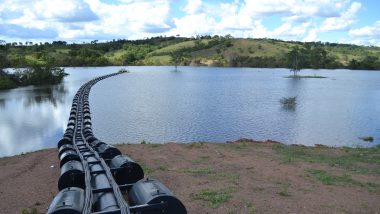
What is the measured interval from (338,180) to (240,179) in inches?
119

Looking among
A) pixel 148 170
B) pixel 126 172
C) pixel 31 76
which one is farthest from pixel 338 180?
pixel 31 76

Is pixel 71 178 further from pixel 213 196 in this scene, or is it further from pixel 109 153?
pixel 213 196

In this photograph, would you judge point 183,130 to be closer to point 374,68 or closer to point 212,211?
point 212,211

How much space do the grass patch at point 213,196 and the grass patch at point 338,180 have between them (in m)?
3.53

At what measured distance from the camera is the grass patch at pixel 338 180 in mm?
12091

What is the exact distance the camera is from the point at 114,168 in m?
10.5

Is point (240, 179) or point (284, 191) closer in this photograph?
point (284, 191)

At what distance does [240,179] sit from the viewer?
12.5 metres

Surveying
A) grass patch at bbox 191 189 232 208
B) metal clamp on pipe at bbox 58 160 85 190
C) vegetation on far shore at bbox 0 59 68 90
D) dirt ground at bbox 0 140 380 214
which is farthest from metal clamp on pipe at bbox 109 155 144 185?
vegetation on far shore at bbox 0 59 68 90

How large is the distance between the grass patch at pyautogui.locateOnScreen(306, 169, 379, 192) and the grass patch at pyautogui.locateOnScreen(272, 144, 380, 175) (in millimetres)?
1562

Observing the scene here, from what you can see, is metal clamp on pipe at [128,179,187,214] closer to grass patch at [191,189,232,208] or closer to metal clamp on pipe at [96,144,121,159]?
grass patch at [191,189,232,208]

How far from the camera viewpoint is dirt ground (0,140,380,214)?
32.8ft

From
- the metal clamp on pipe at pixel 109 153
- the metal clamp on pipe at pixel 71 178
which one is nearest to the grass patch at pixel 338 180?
the metal clamp on pipe at pixel 109 153

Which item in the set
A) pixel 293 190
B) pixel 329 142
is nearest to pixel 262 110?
pixel 329 142
